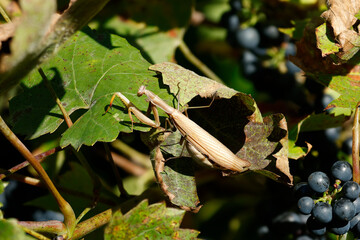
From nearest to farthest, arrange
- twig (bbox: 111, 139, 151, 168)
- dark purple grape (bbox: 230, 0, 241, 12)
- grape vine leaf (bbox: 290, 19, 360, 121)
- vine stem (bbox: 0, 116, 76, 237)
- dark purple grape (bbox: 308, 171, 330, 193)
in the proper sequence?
vine stem (bbox: 0, 116, 76, 237), dark purple grape (bbox: 308, 171, 330, 193), grape vine leaf (bbox: 290, 19, 360, 121), twig (bbox: 111, 139, 151, 168), dark purple grape (bbox: 230, 0, 241, 12)

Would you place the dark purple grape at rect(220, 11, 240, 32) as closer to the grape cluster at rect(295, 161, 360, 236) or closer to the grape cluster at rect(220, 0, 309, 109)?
the grape cluster at rect(220, 0, 309, 109)

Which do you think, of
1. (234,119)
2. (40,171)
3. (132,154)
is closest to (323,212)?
(234,119)

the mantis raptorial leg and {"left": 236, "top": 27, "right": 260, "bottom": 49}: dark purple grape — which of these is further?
{"left": 236, "top": 27, "right": 260, "bottom": 49}: dark purple grape

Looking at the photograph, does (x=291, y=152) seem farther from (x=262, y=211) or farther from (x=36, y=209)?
(x=36, y=209)

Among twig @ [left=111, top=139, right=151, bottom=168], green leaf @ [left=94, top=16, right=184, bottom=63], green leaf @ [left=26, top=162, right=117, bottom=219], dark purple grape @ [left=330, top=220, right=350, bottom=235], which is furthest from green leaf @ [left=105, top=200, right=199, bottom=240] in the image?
green leaf @ [left=94, top=16, right=184, bottom=63]

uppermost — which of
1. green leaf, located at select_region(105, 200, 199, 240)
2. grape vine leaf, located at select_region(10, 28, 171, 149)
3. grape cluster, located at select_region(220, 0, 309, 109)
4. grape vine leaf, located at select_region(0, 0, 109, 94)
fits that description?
grape vine leaf, located at select_region(0, 0, 109, 94)

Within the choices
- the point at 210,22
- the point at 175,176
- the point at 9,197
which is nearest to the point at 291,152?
the point at 175,176

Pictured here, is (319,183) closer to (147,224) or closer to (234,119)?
(234,119)

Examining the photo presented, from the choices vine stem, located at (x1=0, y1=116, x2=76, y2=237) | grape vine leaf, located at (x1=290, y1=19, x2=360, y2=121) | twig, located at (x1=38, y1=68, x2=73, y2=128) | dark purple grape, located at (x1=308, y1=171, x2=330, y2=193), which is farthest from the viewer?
grape vine leaf, located at (x1=290, y1=19, x2=360, y2=121)
